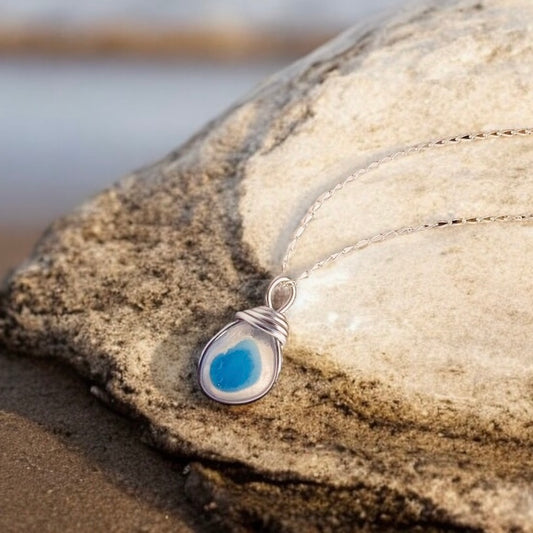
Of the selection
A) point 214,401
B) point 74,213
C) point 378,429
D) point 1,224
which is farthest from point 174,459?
point 1,224

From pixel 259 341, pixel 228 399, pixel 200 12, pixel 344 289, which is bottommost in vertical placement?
pixel 228 399

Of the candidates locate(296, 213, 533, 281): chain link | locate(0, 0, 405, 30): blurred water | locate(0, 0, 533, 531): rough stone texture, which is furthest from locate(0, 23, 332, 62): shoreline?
locate(296, 213, 533, 281): chain link

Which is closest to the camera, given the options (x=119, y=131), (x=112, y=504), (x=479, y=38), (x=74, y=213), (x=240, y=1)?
(x=112, y=504)

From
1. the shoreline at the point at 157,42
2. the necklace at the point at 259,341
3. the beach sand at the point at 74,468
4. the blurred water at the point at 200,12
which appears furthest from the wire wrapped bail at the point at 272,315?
the blurred water at the point at 200,12

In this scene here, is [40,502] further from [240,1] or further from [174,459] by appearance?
[240,1]

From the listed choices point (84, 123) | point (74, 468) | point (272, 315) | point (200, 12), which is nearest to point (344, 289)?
point (272, 315)

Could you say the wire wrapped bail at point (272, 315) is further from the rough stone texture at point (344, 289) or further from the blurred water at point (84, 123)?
the blurred water at point (84, 123)

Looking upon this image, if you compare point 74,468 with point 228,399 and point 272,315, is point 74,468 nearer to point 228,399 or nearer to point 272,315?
point 228,399

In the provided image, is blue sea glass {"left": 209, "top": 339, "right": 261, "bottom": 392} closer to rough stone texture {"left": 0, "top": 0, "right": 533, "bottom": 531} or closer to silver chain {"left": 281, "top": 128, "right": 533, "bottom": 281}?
rough stone texture {"left": 0, "top": 0, "right": 533, "bottom": 531}
